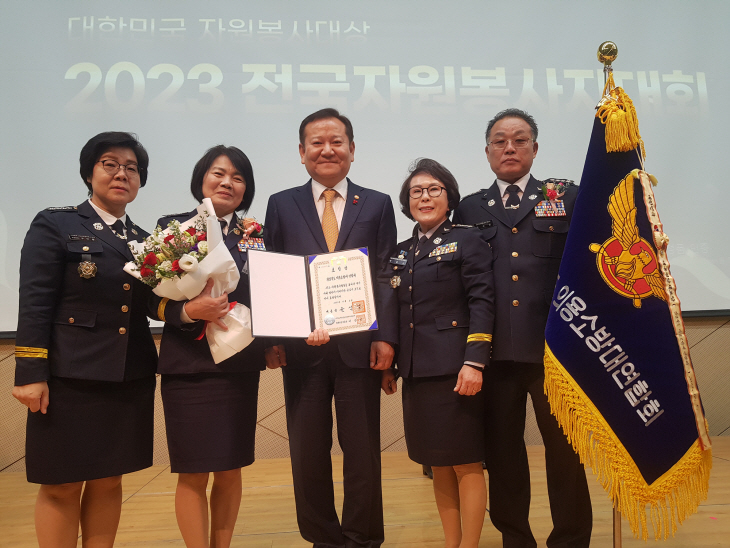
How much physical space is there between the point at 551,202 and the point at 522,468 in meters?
1.07

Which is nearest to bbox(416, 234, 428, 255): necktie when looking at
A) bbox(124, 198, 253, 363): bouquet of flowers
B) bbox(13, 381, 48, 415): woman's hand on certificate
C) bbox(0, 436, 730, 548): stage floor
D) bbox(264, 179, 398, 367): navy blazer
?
bbox(264, 179, 398, 367): navy blazer

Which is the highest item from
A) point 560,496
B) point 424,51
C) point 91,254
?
point 424,51

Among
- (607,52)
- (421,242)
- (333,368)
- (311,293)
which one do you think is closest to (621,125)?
(607,52)

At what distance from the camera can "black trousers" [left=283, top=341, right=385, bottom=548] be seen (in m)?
1.94

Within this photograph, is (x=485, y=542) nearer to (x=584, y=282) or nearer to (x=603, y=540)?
(x=603, y=540)

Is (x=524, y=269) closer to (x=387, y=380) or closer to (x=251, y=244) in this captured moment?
(x=387, y=380)

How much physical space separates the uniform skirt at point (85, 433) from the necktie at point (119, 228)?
0.55m

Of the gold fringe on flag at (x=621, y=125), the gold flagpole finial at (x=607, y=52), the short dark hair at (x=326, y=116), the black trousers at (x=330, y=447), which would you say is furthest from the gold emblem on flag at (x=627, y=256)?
the short dark hair at (x=326, y=116)

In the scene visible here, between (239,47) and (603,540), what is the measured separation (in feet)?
12.4

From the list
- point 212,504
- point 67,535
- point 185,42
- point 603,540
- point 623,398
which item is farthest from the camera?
point 185,42

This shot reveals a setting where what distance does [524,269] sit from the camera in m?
1.97

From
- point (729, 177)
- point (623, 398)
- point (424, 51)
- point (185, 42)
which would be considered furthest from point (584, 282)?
point (185, 42)

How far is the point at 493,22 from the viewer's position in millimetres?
3760

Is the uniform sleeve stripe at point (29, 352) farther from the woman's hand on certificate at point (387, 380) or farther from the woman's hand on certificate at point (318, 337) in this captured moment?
the woman's hand on certificate at point (387, 380)
